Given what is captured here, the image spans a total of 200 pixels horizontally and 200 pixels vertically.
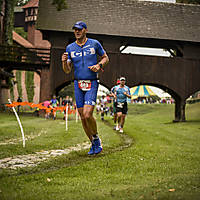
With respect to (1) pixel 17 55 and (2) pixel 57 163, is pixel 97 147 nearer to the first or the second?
(2) pixel 57 163

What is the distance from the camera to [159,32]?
86.0ft

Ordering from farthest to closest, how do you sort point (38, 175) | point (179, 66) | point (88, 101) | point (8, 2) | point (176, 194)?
point (8, 2), point (179, 66), point (88, 101), point (38, 175), point (176, 194)

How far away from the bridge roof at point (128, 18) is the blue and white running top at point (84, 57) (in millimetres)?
18730

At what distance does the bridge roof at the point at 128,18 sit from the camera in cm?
2541

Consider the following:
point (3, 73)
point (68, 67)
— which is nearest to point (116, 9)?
point (3, 73)

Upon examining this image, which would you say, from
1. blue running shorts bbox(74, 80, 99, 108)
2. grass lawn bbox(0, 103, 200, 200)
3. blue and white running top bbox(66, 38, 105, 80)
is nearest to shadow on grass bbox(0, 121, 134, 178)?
grass lawn bbox(0, 103, 200, 200)

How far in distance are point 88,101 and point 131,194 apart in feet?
9.83

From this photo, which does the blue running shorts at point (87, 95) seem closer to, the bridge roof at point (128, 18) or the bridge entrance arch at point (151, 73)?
the bridge entrance arch at point (151, 73)

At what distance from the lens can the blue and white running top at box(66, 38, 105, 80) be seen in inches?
255

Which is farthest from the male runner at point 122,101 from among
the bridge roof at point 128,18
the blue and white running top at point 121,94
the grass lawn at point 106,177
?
the bridge roof at point 128,18

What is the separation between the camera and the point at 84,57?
256 inches

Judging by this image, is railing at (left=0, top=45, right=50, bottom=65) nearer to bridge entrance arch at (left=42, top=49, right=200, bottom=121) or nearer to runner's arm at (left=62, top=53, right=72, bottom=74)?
bridge entrance arch at (left=42, top=49, right=200, bottom=121)

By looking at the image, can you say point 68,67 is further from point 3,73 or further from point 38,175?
point 3,73

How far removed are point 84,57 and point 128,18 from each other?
70.8 feet
